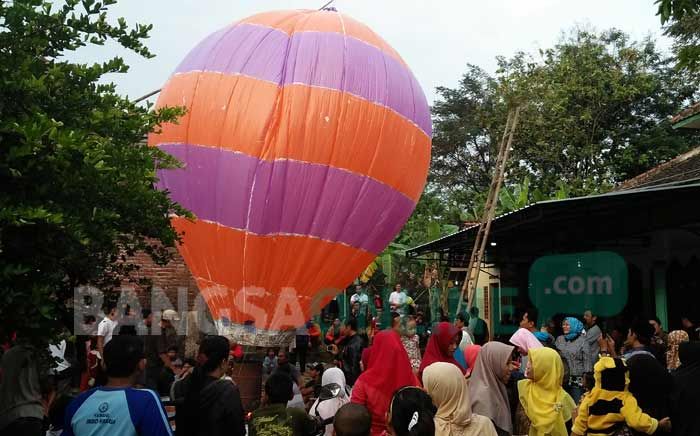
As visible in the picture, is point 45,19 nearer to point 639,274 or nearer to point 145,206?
point 145,206

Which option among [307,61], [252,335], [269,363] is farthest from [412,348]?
[307,61]

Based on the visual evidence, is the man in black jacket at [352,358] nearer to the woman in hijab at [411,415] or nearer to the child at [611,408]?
the child at [611,408]

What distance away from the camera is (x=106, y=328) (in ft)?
41.7

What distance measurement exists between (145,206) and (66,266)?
689 mm

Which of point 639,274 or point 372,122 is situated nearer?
point 372,122

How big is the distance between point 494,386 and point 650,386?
1254mm

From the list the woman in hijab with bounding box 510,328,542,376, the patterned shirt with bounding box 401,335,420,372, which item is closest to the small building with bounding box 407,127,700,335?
the patterned shirt with bounding box 401,335,420,372

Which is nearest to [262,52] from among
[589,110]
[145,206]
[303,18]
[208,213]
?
[303,18]

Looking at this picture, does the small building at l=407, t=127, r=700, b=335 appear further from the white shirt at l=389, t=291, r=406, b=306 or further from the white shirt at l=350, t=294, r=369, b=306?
the white shirt at l=350, t=294, r=369, b=306

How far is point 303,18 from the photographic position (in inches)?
541

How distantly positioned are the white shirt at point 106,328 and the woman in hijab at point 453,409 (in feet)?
28.5

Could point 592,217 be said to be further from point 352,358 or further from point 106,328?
point 106,328

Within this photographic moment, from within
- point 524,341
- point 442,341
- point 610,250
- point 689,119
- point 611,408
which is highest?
point 689,119

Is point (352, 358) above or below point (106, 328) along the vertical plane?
below
